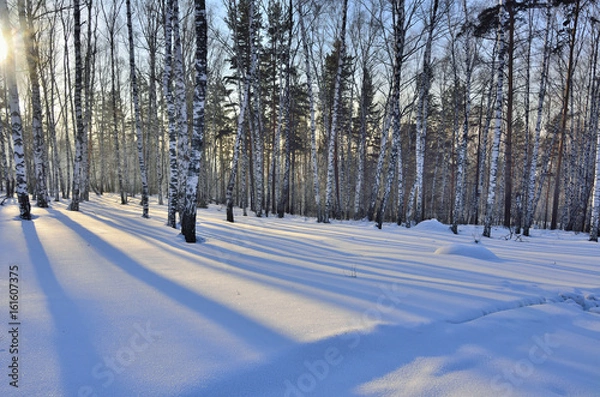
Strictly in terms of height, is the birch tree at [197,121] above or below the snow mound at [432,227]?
above

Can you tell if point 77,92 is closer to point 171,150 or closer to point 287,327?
point 171,150

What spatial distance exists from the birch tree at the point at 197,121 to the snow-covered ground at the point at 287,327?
141 cm

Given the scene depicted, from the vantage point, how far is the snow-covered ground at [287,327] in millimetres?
1888

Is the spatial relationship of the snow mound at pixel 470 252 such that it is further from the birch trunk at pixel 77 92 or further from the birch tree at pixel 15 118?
the birch trunk at pixel 77 92

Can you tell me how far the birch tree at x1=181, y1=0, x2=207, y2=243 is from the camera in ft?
20.0

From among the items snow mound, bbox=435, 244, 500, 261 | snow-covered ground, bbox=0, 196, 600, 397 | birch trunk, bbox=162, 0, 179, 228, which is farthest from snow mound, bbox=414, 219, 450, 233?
birch trunk, bbox=162, 0, 179, 228

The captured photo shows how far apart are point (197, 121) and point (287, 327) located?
16.4ft

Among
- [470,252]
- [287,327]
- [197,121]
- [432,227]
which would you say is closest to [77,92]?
[197,121]

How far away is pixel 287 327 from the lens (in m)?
2.50

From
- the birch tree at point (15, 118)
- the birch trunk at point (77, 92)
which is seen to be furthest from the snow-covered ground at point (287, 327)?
the birch trunk at point (77, 92)

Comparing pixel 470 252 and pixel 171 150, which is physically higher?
pixel 171 150

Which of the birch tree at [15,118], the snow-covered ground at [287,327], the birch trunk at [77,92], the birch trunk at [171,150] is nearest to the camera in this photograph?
the snow-covered ground at [287,327]

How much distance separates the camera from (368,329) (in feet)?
8.36

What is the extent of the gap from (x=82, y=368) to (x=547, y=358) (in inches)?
131
